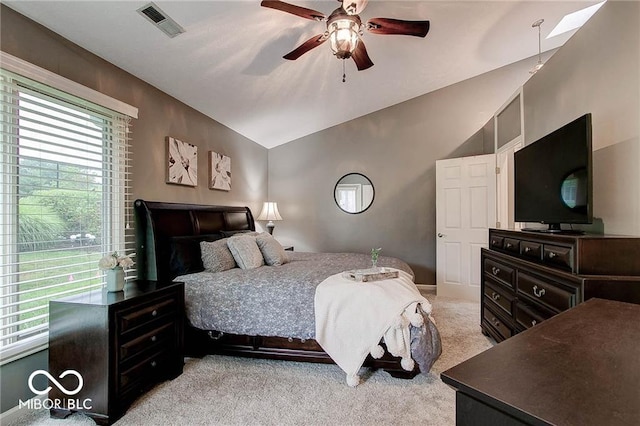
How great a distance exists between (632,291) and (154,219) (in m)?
3.48

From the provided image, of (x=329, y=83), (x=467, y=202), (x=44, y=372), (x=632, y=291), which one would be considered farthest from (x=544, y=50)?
(x=44, y=372)

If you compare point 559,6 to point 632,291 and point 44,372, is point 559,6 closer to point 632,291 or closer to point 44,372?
point 632,291

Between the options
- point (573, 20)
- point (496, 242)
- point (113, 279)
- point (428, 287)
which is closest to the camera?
point (113, 279)

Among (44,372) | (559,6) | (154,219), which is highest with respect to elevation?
(559,6)

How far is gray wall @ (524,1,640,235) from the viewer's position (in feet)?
6.23

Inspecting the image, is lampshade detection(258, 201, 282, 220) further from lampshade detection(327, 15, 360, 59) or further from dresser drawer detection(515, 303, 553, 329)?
dresser drawer detection(515, 303, 553, 329)

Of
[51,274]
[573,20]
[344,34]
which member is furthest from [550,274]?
[573,20]

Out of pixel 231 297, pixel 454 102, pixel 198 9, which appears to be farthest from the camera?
pixel 454 102

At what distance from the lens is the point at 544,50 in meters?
4.29

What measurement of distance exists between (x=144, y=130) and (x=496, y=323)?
3802 mm

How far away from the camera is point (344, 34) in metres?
2.13

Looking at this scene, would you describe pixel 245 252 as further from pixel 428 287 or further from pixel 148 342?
pixel 428 287

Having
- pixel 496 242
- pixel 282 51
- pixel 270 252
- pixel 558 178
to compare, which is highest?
pixel 282 51

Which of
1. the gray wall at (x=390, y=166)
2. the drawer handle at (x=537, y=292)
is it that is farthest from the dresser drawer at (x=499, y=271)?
the gray wall at (x=390, y=166)
